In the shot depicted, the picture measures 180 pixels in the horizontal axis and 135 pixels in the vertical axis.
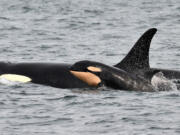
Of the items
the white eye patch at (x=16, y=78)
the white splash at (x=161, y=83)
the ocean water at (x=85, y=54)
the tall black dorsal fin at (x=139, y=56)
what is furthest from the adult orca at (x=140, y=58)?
the white eye patch at (x=16, y=78)

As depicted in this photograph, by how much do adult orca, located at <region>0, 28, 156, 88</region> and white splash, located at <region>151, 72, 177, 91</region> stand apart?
1.73ft

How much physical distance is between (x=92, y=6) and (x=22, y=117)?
30008 millimetres

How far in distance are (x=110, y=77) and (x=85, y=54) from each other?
7.88 metres

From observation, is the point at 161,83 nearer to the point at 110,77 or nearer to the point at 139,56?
the point at 139,56

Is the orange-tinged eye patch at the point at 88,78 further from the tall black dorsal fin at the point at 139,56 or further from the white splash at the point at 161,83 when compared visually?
the white splash at the point at 161,83

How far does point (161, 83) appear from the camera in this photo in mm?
18594

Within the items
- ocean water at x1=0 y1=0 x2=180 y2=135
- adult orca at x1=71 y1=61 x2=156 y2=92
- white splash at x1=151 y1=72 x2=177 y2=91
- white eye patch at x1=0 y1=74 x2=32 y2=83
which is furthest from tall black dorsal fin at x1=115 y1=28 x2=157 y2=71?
white eye patch at x1=0 y1=74 x2=32 y2=83

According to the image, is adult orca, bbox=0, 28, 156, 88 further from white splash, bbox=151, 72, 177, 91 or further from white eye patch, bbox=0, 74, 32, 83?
white splash, bbox=151, 72, 177, 91

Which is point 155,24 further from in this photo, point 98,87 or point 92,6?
point 98,87

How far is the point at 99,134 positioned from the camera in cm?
1375

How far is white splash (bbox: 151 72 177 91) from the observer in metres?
18.3

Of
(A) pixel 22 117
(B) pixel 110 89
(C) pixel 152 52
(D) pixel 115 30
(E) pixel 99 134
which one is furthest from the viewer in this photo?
(D) pixel 115 30

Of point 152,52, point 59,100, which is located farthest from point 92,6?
point 59,100

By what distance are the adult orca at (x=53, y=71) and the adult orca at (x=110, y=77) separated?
1.28 ft
